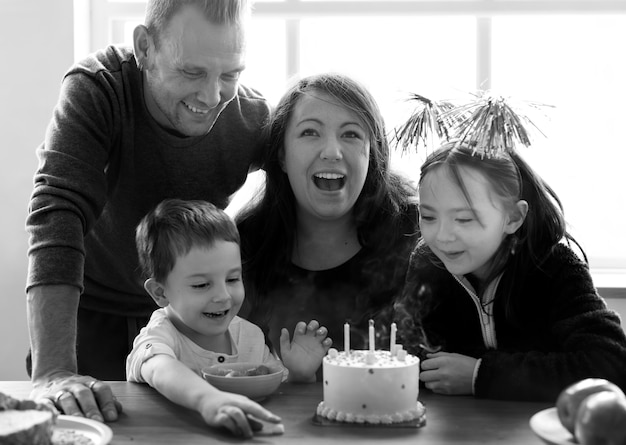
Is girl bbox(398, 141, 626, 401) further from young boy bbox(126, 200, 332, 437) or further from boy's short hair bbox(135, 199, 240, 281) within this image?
boy's short hair bbox(135, 199, 240, 281)

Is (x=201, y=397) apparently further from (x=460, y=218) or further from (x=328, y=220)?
(x=328, y=220)

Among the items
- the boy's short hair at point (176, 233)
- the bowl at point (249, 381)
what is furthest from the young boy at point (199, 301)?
the bowl at point (249, 381)

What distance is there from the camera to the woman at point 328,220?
2.06m

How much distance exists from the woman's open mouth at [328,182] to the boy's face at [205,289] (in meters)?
0.41

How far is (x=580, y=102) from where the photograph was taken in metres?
3.36

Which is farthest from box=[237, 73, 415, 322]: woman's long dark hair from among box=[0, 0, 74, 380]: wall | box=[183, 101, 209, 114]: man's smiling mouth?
box=[0, 0, 74, 380]: wall

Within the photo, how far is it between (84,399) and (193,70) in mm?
829

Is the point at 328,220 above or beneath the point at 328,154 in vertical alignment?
beneath

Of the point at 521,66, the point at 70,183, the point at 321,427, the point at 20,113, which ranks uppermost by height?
the point at 521,66

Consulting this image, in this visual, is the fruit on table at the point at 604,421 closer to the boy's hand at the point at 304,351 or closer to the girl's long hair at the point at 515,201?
the girl's long hair at the point at 515,201

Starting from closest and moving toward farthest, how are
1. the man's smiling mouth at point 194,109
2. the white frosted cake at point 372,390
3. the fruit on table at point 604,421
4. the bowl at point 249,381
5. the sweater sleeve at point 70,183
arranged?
the fruit on table at point 604,421
the white frosted cake at point 372,390
the bowl at point 249,381
the sweater sleeve at point 70,183
the man's smiling mouth at point 194,109

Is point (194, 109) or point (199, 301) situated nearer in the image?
point (199, 301)

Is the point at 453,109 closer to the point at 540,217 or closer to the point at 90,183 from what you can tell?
the point at 540,217

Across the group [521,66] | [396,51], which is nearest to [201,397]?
[396,51]
